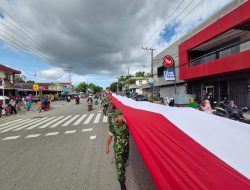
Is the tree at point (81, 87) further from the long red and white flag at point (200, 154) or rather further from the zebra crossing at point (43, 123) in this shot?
the long red and white flag at point (200, 154)

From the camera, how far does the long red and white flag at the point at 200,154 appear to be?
1892 millimetres

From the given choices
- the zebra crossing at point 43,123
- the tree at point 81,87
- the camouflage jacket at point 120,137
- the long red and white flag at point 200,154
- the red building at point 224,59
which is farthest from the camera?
the tree at point 81,87

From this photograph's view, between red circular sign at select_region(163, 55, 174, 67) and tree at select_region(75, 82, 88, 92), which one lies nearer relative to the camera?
red circular sign at select_region(163, 55, 174, 67)

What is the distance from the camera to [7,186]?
4.96 meters

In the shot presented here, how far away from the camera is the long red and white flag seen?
1.89 m

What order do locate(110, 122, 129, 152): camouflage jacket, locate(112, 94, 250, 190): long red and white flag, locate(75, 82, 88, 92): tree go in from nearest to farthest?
locate(112, 94, 250, 190): long red and white flag < locate(110, 122, 129, 152): camouflage jacket < locate(75, 82, 88, 92): tree

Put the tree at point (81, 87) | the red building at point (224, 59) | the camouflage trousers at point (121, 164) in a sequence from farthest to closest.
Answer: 1. the tree at point (81, 87)
2. the red building at point (224, 59)
3. the camouflage trousers at point (121, 164)

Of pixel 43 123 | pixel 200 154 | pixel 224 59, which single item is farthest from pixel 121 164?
pixel 224 59

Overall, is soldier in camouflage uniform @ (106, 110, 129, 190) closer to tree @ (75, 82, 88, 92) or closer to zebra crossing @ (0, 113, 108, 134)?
zebra crossing @ (0, 113, 108, 134)

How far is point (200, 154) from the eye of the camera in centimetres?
238

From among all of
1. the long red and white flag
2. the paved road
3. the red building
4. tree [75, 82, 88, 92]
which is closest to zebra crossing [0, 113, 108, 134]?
the paved road

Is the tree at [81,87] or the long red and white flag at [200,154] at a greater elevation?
the tree at [81,87]

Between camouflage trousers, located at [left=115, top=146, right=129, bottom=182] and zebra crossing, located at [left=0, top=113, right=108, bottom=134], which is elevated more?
camouflage trousers, located at [left=115, top=146, right=129, bottom=182]

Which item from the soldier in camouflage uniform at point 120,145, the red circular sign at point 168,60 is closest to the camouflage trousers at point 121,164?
the soldier in camouflage uniform at point 120,145
